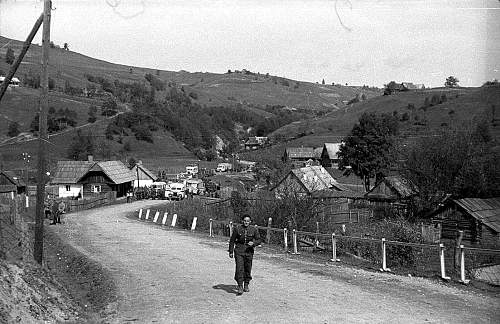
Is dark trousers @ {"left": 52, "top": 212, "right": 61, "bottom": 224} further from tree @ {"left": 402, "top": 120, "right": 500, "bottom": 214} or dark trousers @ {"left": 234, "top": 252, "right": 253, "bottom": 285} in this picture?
tree @ {"left": 402, "top": 120, "right": 500, "bottom": 214}

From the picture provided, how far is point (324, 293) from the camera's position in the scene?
1298 cm

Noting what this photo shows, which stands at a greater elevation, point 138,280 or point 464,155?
point 464,155

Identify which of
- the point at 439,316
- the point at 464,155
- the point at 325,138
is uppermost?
the point at 325,138

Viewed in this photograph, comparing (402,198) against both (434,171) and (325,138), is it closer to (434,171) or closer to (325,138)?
(434,171)

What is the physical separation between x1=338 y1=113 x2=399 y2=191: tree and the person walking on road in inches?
2487

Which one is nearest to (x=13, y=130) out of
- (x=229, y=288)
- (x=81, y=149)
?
(x=81, y=149)

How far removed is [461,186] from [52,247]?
3950 centimetres

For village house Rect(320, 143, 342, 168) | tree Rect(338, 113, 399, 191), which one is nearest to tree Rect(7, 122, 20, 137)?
village house Rect(320, 143, 342, 168)

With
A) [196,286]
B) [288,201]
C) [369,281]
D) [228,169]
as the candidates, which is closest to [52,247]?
[288,201]

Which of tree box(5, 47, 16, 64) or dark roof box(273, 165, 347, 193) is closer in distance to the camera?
dark roof box(273, 165, 347, 193)

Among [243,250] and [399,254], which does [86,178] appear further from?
[243,250]

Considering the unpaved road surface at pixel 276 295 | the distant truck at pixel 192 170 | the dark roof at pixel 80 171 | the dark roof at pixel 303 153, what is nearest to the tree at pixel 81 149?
the distant truck at pixel 192 170

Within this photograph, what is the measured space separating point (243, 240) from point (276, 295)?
4.40ft

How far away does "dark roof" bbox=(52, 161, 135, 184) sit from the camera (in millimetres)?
82125
